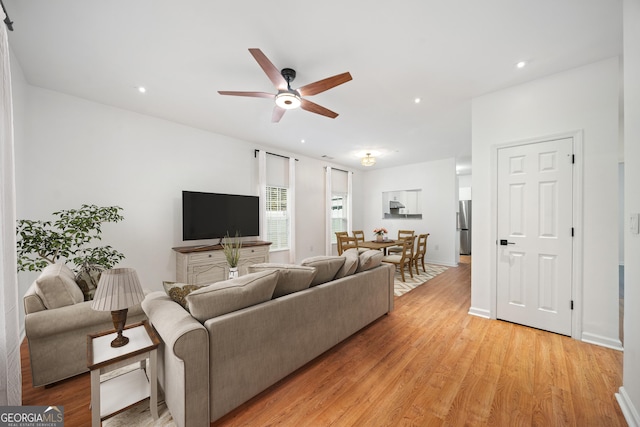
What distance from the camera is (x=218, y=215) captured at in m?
4.42

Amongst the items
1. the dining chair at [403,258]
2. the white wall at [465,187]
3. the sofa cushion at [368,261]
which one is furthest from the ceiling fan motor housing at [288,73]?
the white wall at [465,187]

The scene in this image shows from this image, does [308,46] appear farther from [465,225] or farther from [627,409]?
[465,225]

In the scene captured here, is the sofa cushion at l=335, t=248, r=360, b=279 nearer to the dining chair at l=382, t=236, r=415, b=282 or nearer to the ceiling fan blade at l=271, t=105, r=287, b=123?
the ceiling fan blade at l=271, t=105, r=287, b=123

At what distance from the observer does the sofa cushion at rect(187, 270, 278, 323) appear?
1.54 metres

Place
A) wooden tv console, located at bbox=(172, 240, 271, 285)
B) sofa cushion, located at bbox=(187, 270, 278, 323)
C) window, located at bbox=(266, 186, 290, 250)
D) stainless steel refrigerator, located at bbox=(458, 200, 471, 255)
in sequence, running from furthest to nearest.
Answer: stainless steel refrigerator, located at bbox=(458, 200, 471, 255), window, located at bbox=(266, 186, 290, 250), wooden tv console, located at bbox=(172, 240, 271, 285), sofa cushion, located at bbox=(187, 270, 278, 323)

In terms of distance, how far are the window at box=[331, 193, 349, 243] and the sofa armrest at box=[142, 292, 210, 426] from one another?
5.94m

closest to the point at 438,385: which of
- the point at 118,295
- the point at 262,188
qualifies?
the point at 118,295

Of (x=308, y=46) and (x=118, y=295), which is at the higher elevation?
(x=308, y=46)

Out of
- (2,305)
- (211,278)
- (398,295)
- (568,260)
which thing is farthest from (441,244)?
(2,305)

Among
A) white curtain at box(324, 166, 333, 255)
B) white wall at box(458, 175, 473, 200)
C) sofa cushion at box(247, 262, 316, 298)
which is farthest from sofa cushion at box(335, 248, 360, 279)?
white wall at box(458, 175, 473, 200)

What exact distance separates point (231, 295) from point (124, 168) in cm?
324

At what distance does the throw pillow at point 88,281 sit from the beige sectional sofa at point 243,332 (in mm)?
855

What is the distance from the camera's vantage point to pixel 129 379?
5.56ft

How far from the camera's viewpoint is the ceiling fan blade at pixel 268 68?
1.93 m
